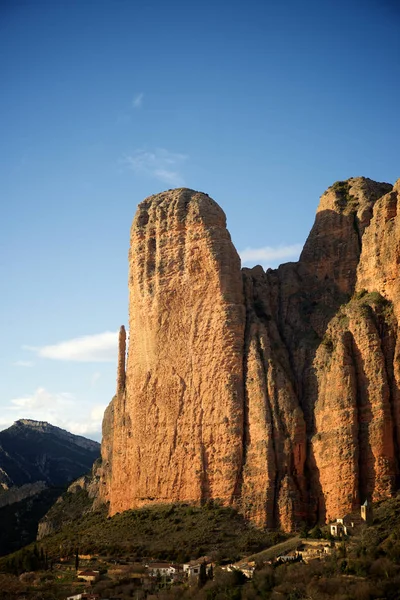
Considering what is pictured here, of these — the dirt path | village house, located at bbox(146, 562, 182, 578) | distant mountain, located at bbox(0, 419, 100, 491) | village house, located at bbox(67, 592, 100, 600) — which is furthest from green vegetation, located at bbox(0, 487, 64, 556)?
the dirt path

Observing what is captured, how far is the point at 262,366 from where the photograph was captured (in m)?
68.3

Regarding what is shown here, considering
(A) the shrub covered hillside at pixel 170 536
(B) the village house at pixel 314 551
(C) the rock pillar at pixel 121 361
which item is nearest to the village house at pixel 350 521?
(B) the village house at pixel 314 551

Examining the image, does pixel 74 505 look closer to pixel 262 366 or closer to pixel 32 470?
pixel 262 366

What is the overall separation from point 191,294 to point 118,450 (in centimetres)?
1364

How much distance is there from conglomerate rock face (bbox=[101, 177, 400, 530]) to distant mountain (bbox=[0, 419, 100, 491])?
49228 mm

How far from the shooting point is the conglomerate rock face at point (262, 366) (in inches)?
2506

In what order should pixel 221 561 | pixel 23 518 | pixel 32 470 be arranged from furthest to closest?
pixel 32 470 < pixel 23 518 < pixel 221 561

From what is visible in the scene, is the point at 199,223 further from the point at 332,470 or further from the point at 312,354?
the point at 332,470

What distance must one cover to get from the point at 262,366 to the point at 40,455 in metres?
75.2

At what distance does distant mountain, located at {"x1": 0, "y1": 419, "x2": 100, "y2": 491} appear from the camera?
12788 centimetres

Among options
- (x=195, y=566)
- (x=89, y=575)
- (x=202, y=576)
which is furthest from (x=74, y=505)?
(x=202, y=576)

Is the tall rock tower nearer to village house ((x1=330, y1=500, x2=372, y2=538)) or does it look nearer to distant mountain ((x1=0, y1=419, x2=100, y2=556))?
village house ((x1=330, y1=500, x2=372, y2=538))

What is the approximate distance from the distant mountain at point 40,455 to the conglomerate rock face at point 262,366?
4923 cm

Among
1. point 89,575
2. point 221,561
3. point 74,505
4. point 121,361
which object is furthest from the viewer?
point 74,505
